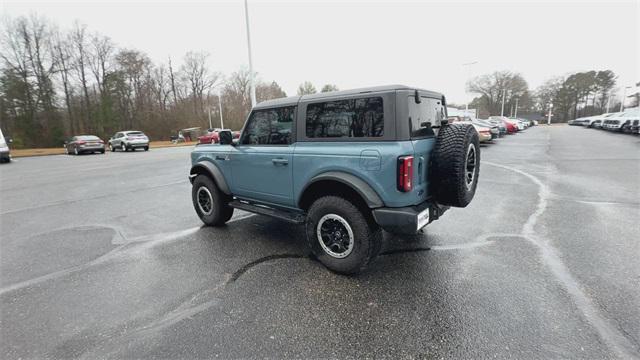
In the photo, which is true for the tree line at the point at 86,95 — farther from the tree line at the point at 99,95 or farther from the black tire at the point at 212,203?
the black tire at the point at 212,203

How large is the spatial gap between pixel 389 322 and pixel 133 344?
2.03 meters

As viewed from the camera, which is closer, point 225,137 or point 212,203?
point 225,137

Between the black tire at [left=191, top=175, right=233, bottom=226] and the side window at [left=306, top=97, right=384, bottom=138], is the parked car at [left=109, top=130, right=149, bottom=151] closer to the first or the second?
the black tire at [left=191, top=175, right=233, bottom=226]

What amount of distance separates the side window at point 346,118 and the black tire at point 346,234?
734 millimetres

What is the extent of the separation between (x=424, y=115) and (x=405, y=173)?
0.93m

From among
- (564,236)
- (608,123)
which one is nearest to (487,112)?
(608,123)

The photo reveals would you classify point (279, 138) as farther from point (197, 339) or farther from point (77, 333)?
point (77, 333)

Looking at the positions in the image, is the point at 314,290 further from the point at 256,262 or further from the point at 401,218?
the point at 401,218

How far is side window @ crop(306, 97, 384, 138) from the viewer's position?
2971 mm

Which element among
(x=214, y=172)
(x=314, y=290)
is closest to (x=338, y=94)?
(x=314, y=290)

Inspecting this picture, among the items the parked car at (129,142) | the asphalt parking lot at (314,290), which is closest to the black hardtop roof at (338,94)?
the asphalt parking lot at (314,290)

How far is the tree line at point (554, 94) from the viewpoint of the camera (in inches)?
2763

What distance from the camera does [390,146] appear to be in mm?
2805

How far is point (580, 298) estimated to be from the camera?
2682 millimetres
